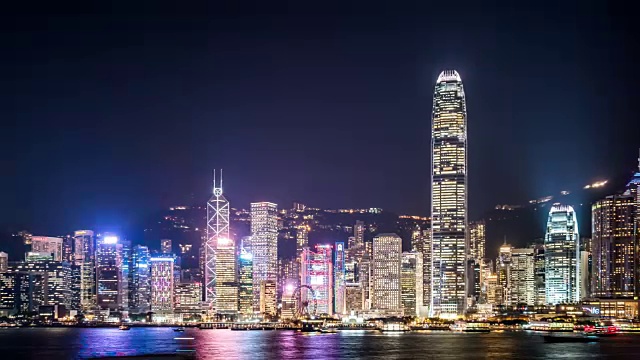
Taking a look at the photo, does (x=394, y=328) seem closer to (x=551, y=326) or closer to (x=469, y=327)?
(x=469, y=327)

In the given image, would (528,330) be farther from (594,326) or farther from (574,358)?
(574,358)

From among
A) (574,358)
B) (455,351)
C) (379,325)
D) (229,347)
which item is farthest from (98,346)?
(379,325)

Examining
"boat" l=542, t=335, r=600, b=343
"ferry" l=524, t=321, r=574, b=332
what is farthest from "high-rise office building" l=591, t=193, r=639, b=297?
"boat" l=542, t=335, r=600, b=343

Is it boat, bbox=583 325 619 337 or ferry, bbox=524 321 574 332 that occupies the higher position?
boat, bbox=583 325 619 337

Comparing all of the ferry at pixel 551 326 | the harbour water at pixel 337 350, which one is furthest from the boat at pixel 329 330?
the harbour water at pixel 337 350

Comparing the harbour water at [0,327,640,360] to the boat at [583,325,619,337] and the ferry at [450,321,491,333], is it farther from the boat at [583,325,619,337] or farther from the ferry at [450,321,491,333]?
the ferry at [450,321,491,333]

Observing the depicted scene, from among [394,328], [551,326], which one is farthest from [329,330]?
[551,326]
